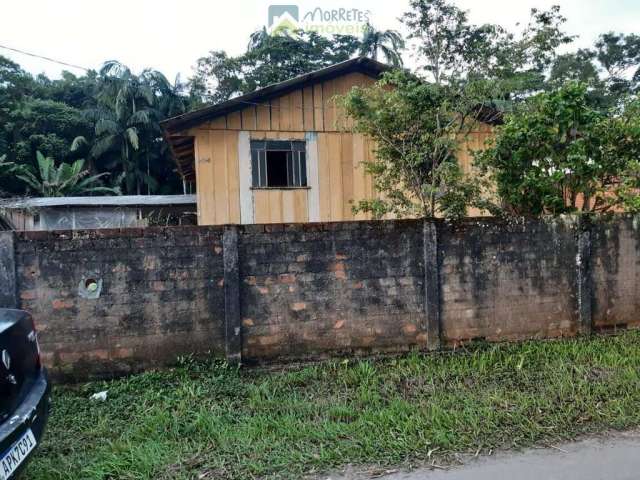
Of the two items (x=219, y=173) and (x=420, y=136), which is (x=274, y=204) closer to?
(x=219, y=173)

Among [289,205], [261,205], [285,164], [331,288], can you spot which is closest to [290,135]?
[285,164]

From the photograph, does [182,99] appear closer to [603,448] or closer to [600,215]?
[600,215]

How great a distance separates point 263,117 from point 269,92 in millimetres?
461

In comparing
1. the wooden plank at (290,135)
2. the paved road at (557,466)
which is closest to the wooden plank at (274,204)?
the wooden plank at (290,135)

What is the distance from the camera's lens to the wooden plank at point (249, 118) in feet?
27.3

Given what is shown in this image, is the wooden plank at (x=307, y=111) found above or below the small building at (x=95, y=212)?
above

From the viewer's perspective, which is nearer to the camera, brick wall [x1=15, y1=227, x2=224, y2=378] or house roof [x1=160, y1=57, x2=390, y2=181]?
brick wall [x1=15, y1=227, x2=224, y2=378]

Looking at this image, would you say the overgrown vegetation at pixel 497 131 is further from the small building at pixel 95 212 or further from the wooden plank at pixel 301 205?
the small building at pixel 95 212

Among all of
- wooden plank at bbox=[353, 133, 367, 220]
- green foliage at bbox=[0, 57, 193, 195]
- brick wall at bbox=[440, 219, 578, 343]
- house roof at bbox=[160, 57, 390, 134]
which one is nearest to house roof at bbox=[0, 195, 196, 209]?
house roof at bbox=[160, 57, 390, 134]

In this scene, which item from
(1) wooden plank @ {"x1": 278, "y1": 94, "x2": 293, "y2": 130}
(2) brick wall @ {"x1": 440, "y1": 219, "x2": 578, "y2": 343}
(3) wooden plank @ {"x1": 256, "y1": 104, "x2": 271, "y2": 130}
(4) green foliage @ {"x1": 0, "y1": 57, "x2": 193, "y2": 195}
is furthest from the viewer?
(4) green foliage @ {"x1": 0, "y1": 57, "x2": 193, "y2": 195}

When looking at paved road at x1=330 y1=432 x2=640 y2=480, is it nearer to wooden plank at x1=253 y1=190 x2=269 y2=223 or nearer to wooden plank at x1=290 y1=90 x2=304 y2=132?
wooden plank at x1=253 y1=190 x2=269 y2=223

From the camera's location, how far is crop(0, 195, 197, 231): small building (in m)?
12.6

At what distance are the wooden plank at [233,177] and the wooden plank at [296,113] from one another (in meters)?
1.10

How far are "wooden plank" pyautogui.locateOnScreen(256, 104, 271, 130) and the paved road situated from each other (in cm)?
678
